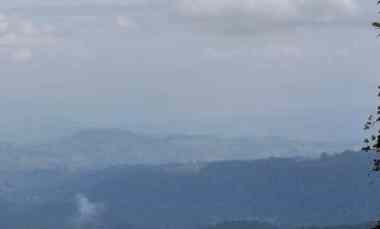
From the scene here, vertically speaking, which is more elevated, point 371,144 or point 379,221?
point 371,144

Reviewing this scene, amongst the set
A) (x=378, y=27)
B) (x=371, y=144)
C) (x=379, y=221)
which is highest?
(x=378, y=27)

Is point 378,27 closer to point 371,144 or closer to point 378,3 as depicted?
point 378,3

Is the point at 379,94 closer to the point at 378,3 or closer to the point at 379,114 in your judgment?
the point at 379,114

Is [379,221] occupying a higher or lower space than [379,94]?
lower

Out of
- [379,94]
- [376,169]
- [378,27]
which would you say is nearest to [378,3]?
[378,27]

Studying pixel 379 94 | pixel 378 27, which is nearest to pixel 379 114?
pixel 379 94

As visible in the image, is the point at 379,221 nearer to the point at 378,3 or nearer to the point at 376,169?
the point at 376,169
